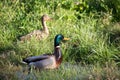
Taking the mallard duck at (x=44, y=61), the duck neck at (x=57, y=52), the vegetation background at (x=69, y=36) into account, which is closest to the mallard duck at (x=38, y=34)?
the vegetation background at (x=69, y=36)

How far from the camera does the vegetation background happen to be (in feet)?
28.2

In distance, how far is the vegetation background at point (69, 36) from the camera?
28.2ft

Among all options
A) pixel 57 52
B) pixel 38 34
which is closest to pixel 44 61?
pixel 57 52

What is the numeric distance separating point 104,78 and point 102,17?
14.0 feet

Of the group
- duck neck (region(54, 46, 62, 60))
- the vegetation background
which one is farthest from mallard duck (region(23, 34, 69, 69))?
the vegetation background

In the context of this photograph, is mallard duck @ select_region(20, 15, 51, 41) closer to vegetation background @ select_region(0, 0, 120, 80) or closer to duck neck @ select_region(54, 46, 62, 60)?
vegetation background @ select_region(0, 0, 120, 80)

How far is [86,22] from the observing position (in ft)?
38.1

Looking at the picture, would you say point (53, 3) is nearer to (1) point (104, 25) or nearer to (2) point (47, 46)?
(1) point (104, 25)

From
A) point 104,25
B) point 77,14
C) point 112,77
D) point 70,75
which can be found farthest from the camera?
point 77,14

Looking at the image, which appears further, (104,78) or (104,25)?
(104,25)

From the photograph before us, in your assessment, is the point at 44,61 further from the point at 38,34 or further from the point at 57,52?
the point at 38,34

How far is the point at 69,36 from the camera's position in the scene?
35.2ft

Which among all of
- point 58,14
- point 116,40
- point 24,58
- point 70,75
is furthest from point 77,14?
point 70,75

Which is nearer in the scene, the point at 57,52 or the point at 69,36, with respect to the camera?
the point at 57,52
